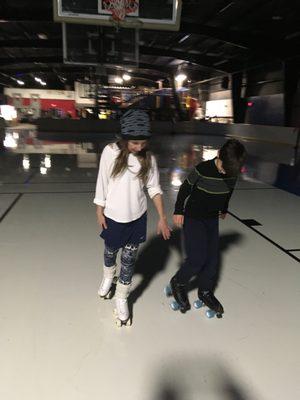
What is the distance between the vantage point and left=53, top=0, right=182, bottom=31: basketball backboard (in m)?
6.70

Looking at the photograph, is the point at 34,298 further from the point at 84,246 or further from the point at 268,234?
the point at 268,234

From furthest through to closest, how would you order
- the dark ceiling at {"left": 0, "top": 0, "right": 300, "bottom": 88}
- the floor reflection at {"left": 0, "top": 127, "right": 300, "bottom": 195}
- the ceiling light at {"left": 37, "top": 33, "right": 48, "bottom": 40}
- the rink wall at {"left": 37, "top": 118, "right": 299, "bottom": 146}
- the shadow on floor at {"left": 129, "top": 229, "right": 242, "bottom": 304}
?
the ceiling light at {"left": 37, "top": 33, "right": 48, "bottom": 40} < the rink wall at {"left": 37, "top": 118, "right": 299, "bottom": 146} < the dark ceiling at {"left": 0, "top": 0, "right": 300, "bottom": 88} < the floor reflection at {"left": 0, "top": 127, "right": 300, "bottom": 195} < the shadow on floor at {"left": 129, "top": 229, "right": 242, "bottom": 304}

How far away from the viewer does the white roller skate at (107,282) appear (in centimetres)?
205

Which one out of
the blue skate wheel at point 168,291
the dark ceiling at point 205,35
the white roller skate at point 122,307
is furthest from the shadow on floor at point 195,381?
the dark ceiling at point 205,35

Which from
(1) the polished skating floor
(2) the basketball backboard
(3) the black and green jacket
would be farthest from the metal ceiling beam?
(3) the black and green jacket

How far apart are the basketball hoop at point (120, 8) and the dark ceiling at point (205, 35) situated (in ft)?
4.89

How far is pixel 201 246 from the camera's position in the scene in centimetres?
194

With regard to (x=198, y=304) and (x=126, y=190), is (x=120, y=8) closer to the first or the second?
(x=126, y=190)

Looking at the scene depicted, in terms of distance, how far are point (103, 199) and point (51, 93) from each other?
26.8m

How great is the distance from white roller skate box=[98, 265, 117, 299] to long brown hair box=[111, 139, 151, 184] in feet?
2.13

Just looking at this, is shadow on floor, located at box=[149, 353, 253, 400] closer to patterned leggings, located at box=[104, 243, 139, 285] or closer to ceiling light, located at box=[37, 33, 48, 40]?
patterned leggings, located at box=[104, 243, 139, 285]

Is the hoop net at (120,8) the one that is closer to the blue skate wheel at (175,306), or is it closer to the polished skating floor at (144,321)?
the polished skating floor at (144,321)

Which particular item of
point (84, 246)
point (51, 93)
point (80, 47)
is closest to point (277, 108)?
point (80, 47)

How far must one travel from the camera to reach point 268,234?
3398 millimetres
